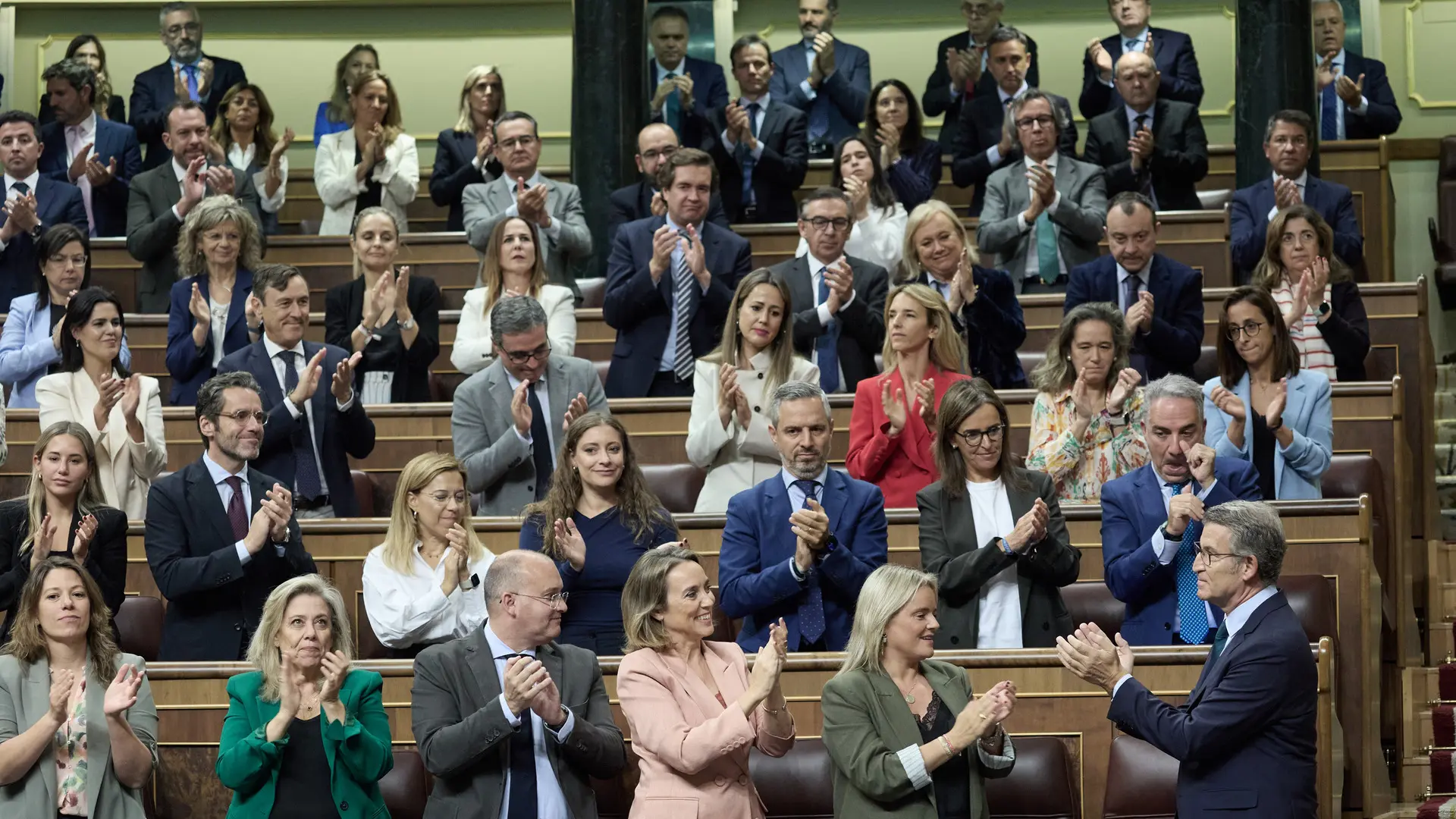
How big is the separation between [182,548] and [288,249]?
10.0ft

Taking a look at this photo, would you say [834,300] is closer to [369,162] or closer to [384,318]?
[384,318]

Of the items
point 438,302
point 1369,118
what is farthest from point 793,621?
point 1369,118

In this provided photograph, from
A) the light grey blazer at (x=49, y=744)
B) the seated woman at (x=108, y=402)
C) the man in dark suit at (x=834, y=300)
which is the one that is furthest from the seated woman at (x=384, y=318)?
the light grey blazer at (x=49, y=744)

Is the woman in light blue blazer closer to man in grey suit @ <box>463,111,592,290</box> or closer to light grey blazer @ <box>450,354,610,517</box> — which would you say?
man in grey suit @ <box>463,111,592,290</box>

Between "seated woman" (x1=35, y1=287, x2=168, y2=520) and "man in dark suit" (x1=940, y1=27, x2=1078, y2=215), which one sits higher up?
"man in dark suit" (x1=940, y1=27, x2=1078, y2=215)

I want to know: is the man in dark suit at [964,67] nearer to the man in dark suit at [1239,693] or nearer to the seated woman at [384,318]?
the seated woman at [384,318]

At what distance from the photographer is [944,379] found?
5.38m

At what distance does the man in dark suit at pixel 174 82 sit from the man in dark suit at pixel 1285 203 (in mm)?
4321

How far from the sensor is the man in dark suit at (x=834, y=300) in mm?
6082

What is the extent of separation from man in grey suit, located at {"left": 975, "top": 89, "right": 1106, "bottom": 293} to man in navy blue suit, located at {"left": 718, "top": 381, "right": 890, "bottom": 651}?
234 cm

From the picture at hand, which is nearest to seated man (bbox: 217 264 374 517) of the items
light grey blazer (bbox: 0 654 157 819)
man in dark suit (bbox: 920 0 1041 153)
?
light grey blazer (bbox: 0 654 157 819)

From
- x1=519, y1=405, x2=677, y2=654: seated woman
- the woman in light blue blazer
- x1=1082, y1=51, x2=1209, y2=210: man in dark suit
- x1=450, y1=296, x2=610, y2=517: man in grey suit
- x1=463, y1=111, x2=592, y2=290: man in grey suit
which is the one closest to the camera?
x1=519, y1=405, x2=677, y2=654: seated woman

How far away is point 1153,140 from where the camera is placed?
7.48 metres

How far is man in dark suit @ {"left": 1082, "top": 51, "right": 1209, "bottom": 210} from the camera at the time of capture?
7.56 metres
